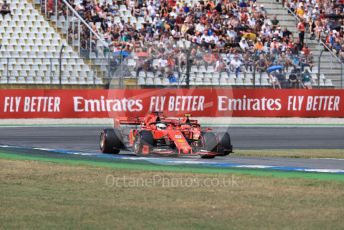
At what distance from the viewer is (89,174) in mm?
16094

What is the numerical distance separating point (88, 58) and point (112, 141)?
56.6 feet

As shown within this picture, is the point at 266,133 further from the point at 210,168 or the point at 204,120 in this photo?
the point at 210,168

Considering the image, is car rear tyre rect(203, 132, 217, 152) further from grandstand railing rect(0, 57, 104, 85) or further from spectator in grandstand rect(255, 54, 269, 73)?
spectator in grandstand rect(255, 54, 269, 73)

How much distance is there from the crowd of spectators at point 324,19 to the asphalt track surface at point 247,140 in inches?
414

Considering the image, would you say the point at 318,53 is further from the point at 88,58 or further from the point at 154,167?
the point at 154,167

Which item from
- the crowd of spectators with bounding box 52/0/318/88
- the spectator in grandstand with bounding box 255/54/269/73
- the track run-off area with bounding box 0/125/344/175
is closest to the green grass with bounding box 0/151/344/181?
the track run-off area with bounding box 0/125/344/175

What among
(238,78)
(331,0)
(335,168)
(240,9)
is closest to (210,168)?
(335,168)

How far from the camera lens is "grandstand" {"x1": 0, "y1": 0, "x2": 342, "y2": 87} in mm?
36344

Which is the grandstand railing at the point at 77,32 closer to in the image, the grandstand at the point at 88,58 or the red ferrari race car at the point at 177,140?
the grandstand at the point at 88,58

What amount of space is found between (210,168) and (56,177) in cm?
314

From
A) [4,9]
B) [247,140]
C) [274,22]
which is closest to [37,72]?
[4,9]

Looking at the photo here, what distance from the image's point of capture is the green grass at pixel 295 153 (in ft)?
70.3

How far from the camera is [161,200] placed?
12.7 metres

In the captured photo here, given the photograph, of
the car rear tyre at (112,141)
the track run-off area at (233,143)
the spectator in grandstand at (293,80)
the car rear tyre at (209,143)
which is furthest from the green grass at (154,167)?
the spectator in grandstand at (293,80)
